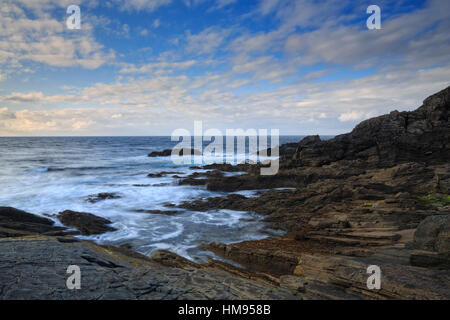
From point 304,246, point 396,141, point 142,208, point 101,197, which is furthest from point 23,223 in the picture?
point 396,141

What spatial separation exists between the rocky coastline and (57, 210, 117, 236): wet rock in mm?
53

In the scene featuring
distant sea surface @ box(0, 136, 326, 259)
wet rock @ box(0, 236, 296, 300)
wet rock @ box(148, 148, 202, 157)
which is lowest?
distant sea surface @ box(0, 136, 326, 259)

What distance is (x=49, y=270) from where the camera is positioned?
16.3 ft

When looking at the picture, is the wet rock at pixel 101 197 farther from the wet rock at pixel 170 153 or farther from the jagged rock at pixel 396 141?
the wet rock at pixel 170 153

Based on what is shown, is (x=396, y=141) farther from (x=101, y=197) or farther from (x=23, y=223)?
(x=23, y=223)

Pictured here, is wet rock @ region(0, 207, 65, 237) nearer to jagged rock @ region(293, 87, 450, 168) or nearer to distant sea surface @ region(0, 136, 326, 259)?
distant sea surface @ region(0, 136, 326, 259)

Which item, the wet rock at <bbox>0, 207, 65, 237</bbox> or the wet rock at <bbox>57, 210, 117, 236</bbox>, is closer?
the wet rock at <bbox>0, 207, 65, 237</bbox>

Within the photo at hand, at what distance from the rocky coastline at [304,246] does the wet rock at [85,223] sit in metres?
0.05

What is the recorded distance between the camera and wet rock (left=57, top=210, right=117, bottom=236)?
42.5 feet

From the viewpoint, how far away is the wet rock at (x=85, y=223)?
12.9 m

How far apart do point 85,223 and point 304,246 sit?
1121 cm

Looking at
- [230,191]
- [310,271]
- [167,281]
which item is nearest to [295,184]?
[230,191]

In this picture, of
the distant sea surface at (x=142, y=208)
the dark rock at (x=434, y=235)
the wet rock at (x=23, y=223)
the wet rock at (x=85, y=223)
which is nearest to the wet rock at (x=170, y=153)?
the distant sea surface at (x=142, y=208)

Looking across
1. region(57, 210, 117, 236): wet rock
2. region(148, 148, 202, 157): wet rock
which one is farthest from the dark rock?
region(148, 148, 202, 157): wet rock
